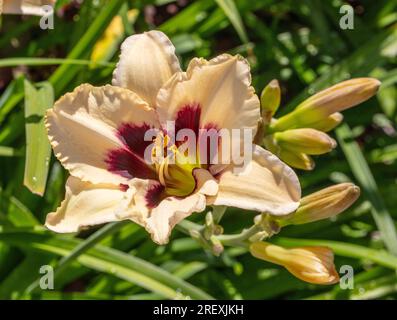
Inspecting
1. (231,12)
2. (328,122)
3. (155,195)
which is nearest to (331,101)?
(328,122)

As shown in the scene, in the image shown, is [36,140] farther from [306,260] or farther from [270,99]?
[306,260]

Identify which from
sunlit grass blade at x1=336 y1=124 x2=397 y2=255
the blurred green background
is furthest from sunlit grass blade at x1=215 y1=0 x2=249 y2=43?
sunlit grass blade at x1=336 y1=124 x2=397 y2=255

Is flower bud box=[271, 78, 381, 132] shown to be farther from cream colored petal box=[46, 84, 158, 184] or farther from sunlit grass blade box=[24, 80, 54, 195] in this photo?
sunlit grass blade box=[24, 80, 54, 195]

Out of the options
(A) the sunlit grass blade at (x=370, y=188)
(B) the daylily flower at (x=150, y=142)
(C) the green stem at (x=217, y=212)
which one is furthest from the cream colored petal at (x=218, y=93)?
(A) the sunlit grass blade at (x=370, y=188)

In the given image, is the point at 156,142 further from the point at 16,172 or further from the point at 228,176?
the point at 16,172
